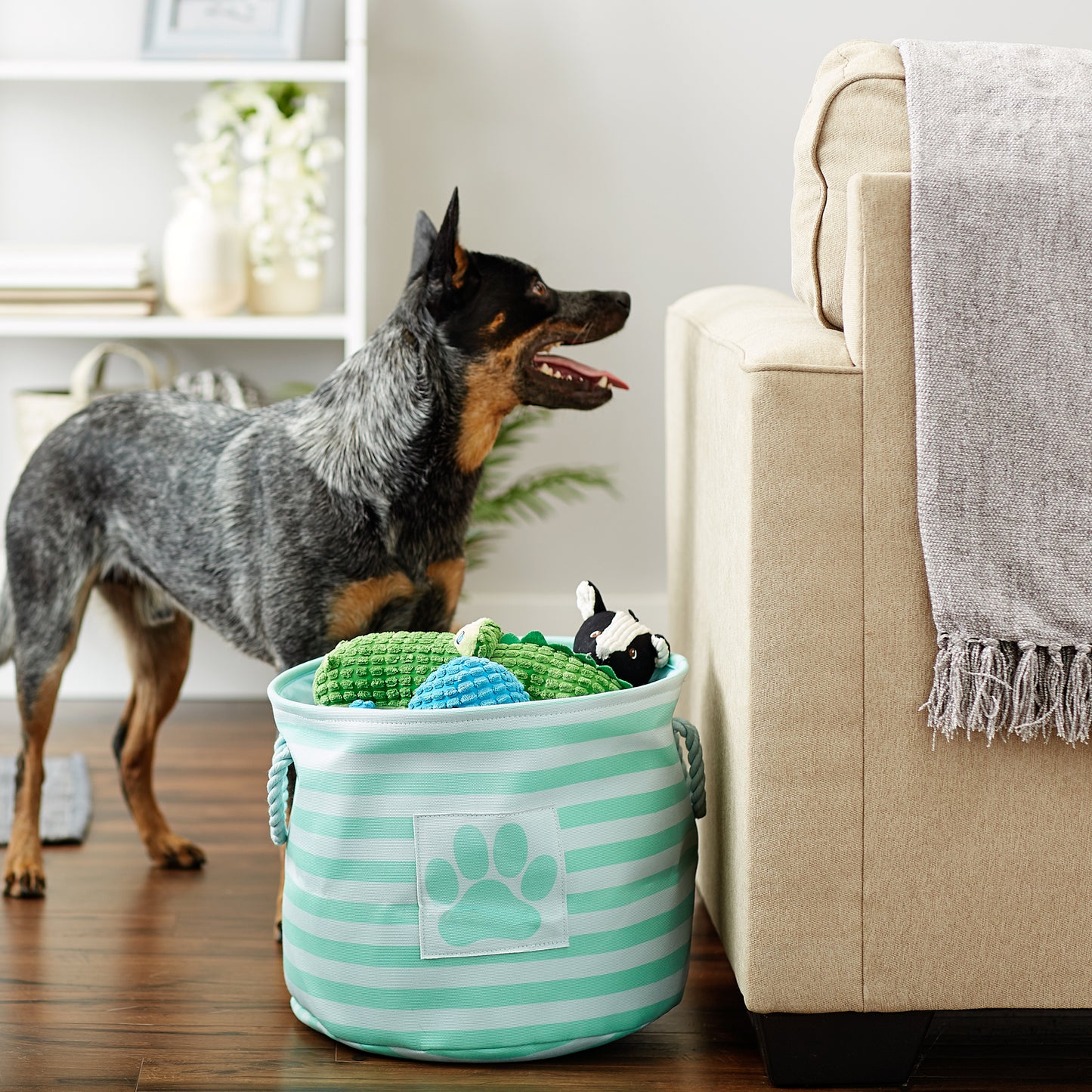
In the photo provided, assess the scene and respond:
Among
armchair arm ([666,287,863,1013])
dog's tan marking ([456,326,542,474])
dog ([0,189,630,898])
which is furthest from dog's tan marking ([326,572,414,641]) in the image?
armchair arm ([666,287,863,1013])

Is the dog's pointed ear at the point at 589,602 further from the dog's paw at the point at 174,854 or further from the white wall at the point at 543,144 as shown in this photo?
the white wall at the point at 543,144

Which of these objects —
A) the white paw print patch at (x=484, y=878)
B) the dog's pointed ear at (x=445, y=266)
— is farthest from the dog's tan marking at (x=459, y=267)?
the white paw print patch at (x=484, y=878)

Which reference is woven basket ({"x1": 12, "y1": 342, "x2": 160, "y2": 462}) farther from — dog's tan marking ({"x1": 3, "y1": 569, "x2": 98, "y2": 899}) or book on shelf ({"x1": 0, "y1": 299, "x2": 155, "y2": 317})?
dog's tan marking ({"x1": 3, "y1": 569, "x2": 98, "y2": 899})

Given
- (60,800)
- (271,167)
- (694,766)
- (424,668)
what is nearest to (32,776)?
(60,800)

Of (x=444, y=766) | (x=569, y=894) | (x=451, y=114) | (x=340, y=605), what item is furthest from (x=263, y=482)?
(x=451, y=114)

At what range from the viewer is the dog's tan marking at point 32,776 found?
6.40 ft

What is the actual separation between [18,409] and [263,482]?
124 cm

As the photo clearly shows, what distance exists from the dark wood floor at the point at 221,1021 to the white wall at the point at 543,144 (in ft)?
3.94

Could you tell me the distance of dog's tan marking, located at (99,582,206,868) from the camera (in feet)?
6.84

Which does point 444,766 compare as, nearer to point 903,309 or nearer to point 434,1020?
point 434,1020

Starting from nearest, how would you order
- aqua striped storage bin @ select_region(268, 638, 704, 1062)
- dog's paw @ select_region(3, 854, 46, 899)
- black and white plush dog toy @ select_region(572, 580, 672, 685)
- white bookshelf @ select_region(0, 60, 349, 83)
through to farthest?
aqua striped storage bin @ select_region(268, 638, 704, 1062) < black and white plush dog toy @ select_region(572, 580, 672, 685) < dog's paw @ select_region(3, 854, 46, 899) < white bookshelf @ select_region(0, 60, 349, 83)

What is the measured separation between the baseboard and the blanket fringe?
1.89 meters

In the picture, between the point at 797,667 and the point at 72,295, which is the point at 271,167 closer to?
the point at 72,295

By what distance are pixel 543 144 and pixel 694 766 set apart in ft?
6.37
